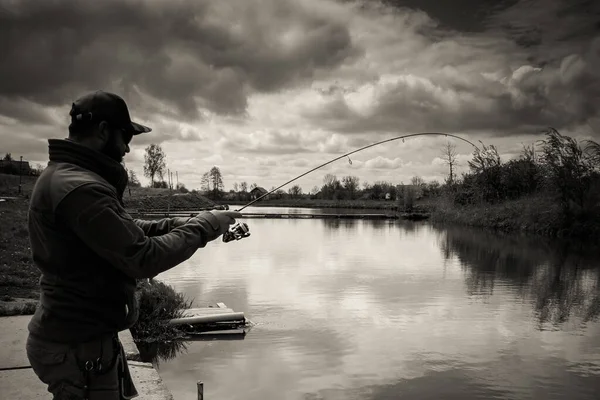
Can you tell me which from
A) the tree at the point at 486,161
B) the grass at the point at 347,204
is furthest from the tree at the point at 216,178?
the tree at the point at 486,161

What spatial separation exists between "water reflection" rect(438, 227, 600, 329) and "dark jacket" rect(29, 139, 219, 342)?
43.0 ft

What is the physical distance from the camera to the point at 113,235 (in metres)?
2.12

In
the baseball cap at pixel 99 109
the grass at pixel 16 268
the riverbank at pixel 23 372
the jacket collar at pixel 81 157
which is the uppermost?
the baseball cap at pixel 99 109

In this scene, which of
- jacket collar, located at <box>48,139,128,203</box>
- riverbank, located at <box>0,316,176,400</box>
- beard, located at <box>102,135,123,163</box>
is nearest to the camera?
jacket collar, located at <box>48,139,128,203</box>

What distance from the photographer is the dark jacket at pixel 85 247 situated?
6.95 feet

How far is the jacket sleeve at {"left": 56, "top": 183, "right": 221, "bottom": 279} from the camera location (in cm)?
210

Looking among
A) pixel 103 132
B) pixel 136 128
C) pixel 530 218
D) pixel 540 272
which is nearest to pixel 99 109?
pixel 103 132

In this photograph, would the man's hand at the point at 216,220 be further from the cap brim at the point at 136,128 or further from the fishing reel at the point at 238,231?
the fishing reel at the point at 238,231

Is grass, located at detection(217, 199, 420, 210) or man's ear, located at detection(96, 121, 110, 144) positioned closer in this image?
man's ear, located at detection(96, 121, 110, 144)

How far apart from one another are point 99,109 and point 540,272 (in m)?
21.9

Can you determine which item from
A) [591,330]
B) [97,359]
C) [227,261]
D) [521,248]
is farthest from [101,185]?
[521,248]

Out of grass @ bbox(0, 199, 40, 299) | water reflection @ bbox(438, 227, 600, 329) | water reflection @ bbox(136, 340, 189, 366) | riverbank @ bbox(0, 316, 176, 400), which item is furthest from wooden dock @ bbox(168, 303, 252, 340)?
water reflection @ bbox(438, 227, 600, 329)

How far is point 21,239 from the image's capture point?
1631 centimetres

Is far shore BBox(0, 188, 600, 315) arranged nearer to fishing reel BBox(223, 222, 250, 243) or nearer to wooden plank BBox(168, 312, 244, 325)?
wooden plank BBox(168, 312, 244, 325)
